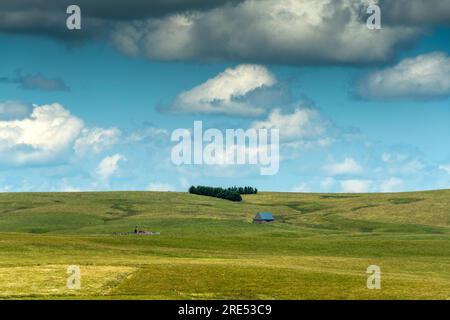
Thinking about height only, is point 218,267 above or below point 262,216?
below

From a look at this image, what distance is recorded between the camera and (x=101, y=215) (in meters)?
200

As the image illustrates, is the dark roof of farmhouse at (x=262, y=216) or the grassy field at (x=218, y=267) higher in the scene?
the dark roof of farmhouse at (x=262, y=216)

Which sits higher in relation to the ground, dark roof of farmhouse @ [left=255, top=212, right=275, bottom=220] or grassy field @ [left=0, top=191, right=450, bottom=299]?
dark roof of farmhouse @ [left=255, top=212, right=275, bottom=220]

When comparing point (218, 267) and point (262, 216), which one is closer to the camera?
point (218, 267)

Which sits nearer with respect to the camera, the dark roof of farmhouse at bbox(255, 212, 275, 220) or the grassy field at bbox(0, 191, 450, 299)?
the grassy field at bbox(0, 191, 450, 299)

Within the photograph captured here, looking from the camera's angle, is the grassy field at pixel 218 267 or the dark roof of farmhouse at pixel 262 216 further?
the dark roof of farmhouse at pixel 262 216
